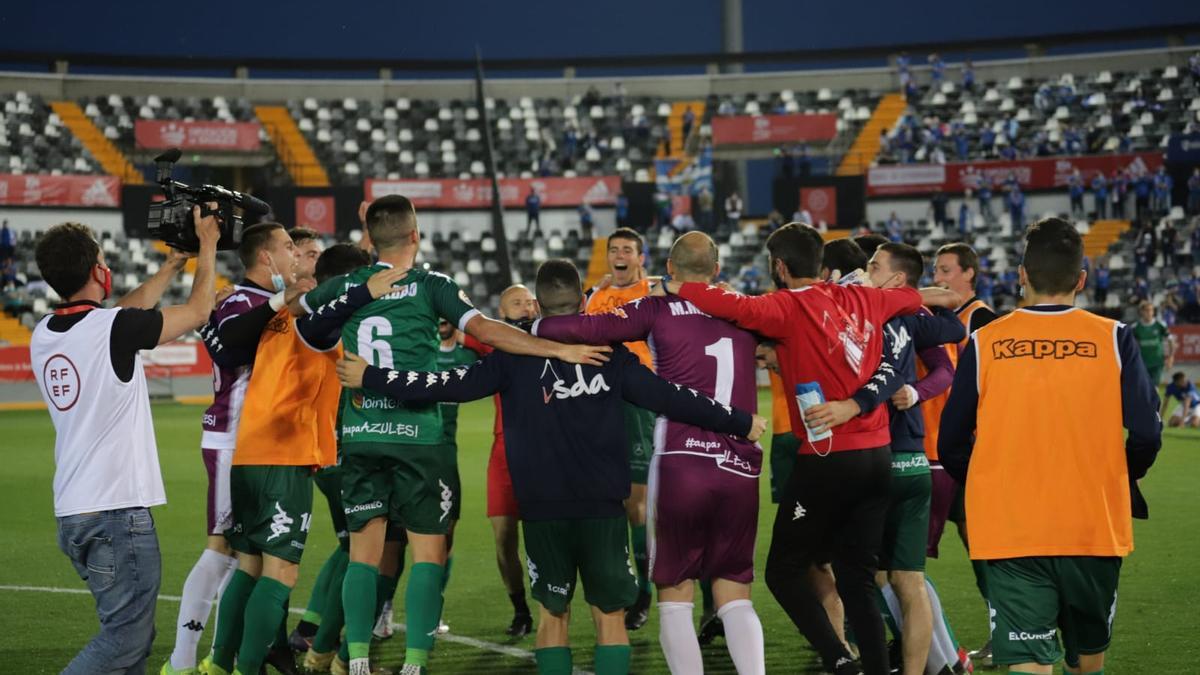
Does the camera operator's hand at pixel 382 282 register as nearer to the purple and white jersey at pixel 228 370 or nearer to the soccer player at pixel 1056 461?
the purple and white jersey at pixel 228 370

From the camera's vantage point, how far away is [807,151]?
48.6 meters

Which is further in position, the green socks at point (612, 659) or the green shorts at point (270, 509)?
the green shorts at point (270, 509)

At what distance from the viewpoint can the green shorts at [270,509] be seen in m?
6.74

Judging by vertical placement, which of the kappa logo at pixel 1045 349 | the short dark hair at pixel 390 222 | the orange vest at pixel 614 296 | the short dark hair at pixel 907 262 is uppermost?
the short dark hair at pixel 390 222

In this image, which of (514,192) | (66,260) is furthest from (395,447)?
(514,192)

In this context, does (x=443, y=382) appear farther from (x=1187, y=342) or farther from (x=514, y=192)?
(x=514, y=192)

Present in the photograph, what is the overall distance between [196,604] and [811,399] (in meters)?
3.43

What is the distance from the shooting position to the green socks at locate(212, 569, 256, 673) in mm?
6730

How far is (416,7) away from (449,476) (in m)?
62.4

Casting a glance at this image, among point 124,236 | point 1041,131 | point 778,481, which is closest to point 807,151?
point 1041,131

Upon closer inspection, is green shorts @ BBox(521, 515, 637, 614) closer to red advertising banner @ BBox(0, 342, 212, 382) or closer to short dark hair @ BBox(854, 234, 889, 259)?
short dark hair @ BBox(854, 234, 889, 259)

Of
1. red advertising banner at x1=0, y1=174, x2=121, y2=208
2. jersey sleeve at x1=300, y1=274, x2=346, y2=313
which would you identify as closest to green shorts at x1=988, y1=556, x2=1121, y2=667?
jersey sleeve at x1=300, y1=274, x2=346, y2=313

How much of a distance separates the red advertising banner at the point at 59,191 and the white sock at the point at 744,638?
41.1 meters

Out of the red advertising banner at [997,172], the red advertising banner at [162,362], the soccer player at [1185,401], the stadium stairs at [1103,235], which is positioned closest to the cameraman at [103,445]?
the soccer player at [1185,401]
